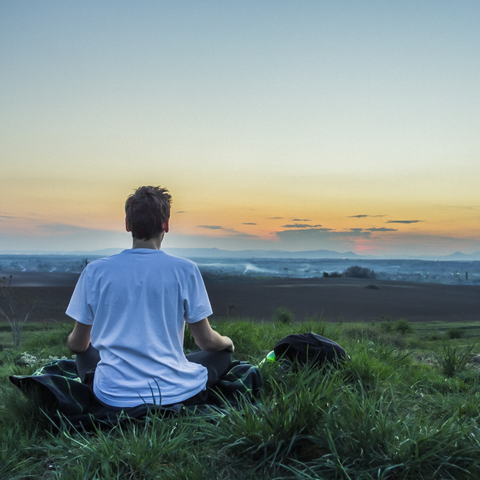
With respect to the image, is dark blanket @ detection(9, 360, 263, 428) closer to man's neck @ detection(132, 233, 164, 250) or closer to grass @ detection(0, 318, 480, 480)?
grass @ detection(0, 318, 480, 480)

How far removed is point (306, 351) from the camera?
3428 millimetres

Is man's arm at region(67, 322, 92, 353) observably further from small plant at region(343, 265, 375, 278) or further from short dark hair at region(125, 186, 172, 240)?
small plant at region(343, 265, 375, 278)

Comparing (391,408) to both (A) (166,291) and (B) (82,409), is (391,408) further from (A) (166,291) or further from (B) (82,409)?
(B) (82,409)

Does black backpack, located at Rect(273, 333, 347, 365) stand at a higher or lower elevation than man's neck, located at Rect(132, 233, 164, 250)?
lower

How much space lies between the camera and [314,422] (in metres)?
2.11

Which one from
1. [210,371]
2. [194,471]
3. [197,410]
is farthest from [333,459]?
[210,371]

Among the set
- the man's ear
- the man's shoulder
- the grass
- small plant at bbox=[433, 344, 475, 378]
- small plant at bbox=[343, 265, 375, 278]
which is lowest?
small plant at bbox=[343, 265, 375, 278]

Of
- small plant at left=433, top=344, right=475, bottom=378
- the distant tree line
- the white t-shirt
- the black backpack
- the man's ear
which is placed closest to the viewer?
the white t-shirt

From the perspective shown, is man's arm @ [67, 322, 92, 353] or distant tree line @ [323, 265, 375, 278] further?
distant tree line @ [323, 265, 375, 278]

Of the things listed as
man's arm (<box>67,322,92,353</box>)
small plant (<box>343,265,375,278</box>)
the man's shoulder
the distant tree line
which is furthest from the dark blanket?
small plant (<box>343,265,375,278</box>)

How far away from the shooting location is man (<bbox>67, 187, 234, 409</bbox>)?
7.59ft

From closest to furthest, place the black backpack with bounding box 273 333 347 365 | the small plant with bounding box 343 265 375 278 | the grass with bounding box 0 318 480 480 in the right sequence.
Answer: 1. the grass with bounding box 0 318 480 480
2. the black backpack with bounding box 273 333 347 365
3. the small plant with bounding box 343 265 375 278

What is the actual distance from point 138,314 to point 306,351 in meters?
1.64

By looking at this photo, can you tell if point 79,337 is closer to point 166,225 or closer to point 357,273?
point 166,225
